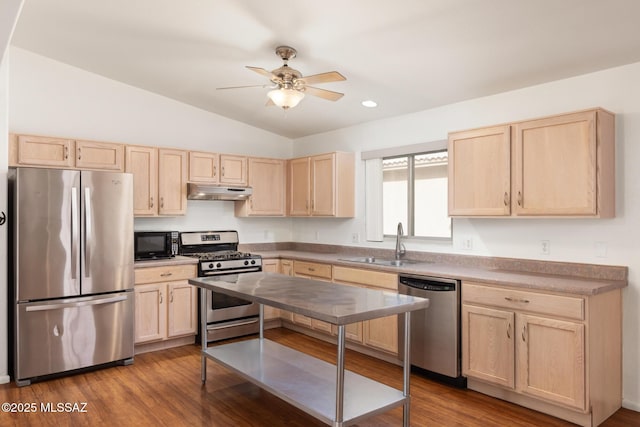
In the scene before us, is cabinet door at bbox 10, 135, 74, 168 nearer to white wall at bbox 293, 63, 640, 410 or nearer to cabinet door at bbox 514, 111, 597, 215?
white wall at bbox 293, 63, 640, 410

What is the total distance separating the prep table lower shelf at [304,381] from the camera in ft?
8.36

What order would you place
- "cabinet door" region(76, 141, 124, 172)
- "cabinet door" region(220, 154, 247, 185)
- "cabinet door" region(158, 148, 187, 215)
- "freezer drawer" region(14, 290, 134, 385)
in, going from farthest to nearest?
"cabinet door" region(220, 154, 247, 185) < "cabinet door" region(158, 148, 187, 215) < "cabinet door" region(76, 141, 124, 172) < "freezer drawer" region(14, 290, 134, 385)

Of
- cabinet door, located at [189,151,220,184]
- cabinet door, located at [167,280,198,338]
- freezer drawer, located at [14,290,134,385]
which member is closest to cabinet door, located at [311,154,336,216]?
cabinet door, located at [189,151,220,184]

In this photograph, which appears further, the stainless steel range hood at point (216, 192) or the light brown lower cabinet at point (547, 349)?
the stainless steel range hood at point (216, 192)

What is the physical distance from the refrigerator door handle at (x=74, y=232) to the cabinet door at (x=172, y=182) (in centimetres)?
102

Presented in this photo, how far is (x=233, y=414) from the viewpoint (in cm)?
301

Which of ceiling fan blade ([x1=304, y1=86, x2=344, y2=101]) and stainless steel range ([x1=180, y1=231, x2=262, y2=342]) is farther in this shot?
stainless steel range ([x1=180, y1=231, x2=262, y2=342])

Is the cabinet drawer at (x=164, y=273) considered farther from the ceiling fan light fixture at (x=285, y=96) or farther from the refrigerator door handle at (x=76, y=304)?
the ceiling fan light fixture at (x=285, y=96)

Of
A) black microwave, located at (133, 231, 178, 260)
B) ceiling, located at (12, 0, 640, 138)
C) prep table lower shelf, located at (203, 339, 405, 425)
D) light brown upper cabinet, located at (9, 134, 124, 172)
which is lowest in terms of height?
prep table lower shelf, located at (203, 339, 405, 425)

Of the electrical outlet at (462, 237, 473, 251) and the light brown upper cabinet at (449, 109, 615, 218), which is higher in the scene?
the light brown upper cabinet at (449, 109, 615, 218)

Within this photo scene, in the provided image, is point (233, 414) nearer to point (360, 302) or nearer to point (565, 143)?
point (360, 302)

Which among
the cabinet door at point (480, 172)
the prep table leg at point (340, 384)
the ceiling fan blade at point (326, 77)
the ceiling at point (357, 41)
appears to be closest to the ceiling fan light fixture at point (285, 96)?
the ceiling fan blade at point (326, 77)

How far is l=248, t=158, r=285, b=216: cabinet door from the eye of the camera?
5457 millimetres

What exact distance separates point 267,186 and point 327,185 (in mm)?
878
